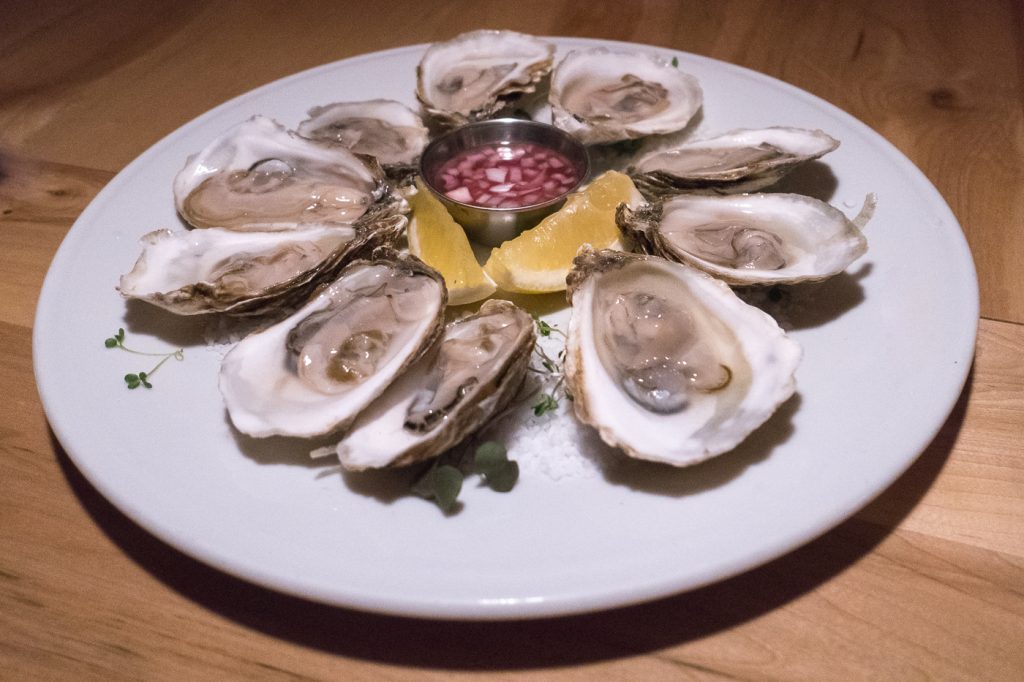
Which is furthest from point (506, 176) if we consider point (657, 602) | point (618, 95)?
point (657, 602)

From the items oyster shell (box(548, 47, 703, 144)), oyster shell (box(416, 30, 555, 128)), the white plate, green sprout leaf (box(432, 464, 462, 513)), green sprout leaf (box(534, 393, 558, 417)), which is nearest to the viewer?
the white plate

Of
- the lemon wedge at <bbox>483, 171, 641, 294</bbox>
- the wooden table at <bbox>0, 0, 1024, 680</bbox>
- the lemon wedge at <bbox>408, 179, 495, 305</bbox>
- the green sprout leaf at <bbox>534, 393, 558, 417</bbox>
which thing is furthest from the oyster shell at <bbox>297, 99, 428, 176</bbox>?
the green sprout leaf at <bbox>534, 393, 558, 417</bbox>

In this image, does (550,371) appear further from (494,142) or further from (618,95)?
(618,95)

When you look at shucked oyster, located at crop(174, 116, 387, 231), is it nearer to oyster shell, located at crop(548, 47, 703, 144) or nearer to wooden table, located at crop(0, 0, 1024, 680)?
wooden table, located at crop(0, 0, 1024, 680)

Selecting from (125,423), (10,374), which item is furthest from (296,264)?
(10,374)

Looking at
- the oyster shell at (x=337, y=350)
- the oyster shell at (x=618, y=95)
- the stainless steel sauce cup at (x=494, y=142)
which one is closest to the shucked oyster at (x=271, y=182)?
the stainless steel sauce cup at (x=494, y=142)

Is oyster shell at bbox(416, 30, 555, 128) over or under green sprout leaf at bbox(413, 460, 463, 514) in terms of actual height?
over

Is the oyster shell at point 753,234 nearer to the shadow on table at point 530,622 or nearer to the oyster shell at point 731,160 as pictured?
the oyster shell at point 731,160
